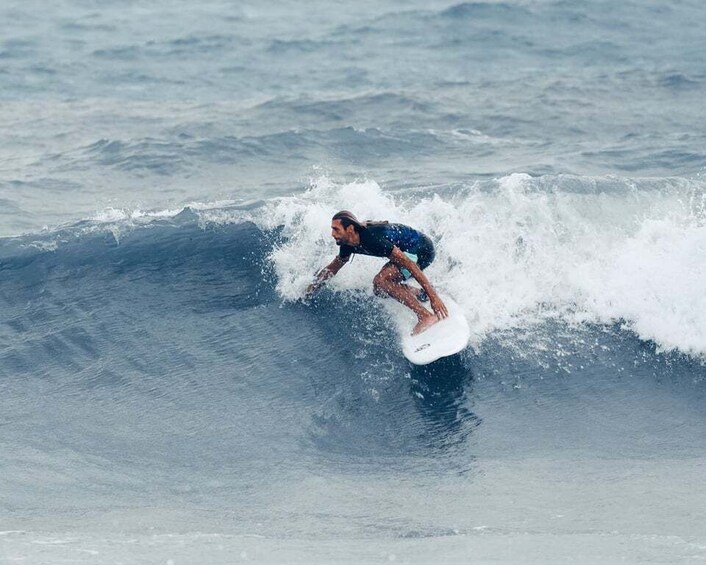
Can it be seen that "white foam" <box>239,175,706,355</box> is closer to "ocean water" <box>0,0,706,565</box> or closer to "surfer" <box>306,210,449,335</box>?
"ocean water" <box>0,0,706,565</box>

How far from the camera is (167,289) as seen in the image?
410 inches

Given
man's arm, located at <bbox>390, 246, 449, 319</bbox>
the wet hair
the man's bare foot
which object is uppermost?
the wet hair

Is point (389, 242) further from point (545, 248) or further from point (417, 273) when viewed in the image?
point (545, 248)

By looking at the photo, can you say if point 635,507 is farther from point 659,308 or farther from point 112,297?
point 112,297

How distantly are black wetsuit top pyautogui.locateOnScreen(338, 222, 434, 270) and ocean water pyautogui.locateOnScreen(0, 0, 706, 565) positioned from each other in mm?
759

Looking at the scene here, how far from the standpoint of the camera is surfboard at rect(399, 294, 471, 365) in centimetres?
844

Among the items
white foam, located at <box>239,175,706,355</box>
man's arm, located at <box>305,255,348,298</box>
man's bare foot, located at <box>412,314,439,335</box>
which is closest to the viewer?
man's bare foot, located at <box>412,314,439,335</box>

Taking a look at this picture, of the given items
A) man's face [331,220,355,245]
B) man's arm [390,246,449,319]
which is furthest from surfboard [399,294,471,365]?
man's face [331,220,355,245]

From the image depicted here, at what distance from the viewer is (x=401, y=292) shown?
29.1 feet

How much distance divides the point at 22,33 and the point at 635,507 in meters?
20.1

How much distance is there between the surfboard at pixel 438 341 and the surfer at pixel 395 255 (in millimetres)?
81

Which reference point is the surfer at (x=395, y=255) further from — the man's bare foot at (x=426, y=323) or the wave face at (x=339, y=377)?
the wave face at (x=339, y=377)

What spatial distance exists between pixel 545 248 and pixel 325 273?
253cm

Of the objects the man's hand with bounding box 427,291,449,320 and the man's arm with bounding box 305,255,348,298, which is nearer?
the man's hand with bounding box 427,291,449,320
